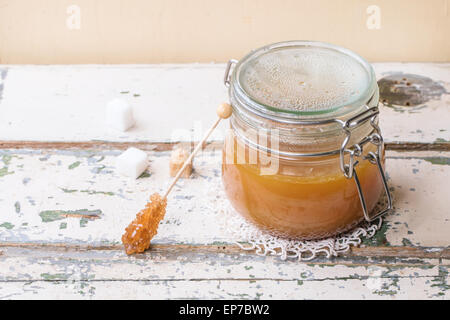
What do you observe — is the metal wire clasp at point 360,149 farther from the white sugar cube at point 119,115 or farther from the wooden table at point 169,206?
the white sugar cube at point 119,115

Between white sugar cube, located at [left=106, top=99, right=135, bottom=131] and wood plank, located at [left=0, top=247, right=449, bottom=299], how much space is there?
0.34m

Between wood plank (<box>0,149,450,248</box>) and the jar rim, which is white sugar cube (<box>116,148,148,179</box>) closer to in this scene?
wood plank (<box>0,149,450,248</box>)

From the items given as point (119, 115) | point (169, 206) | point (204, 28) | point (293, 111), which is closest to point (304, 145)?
point (293, 111)

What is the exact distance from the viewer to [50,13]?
1613 millimetres

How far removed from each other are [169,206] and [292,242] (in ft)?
0.79

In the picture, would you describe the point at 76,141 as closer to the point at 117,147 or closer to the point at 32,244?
the point at 117,147

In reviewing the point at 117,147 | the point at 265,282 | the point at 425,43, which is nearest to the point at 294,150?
the point at 265,282

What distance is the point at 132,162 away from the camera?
3.74 ft

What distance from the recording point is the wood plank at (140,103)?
1258 mm

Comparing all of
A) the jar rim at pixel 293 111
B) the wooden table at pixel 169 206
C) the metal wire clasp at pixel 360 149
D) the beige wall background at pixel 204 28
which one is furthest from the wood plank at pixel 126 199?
the beige wall background at pixel 204 28

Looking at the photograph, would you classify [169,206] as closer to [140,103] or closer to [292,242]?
[292,242]

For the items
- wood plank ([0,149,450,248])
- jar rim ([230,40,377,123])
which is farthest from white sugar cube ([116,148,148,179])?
jar rim ([230,40,377,123])

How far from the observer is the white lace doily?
99 cm

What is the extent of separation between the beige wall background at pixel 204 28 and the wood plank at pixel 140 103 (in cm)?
17
